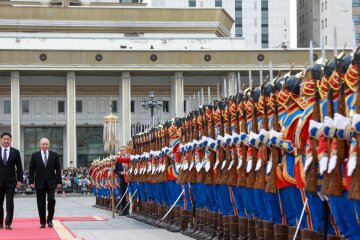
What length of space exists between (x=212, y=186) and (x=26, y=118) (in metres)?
65.7

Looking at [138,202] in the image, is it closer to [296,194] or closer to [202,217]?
[202,217]

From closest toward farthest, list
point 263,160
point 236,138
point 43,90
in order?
point 263,160 → point 236,138 → point 43,90

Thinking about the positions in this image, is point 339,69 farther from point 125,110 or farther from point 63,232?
point 125,110

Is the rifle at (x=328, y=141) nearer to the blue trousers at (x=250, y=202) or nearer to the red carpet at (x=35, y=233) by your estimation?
the blue trousers at (x=250, y=202)

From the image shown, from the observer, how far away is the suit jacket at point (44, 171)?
18594 millimetres

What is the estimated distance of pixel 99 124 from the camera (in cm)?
8062

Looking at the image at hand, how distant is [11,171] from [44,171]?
63 cm

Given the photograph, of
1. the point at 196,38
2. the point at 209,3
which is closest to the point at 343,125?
the point at 196,38

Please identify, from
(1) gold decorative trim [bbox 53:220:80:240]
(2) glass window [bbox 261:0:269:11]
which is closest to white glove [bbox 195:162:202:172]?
(1) gold decorative trim [bbox 53:220:80:240]

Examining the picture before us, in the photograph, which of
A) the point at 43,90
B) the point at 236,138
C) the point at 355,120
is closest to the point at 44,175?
the point at 236,138

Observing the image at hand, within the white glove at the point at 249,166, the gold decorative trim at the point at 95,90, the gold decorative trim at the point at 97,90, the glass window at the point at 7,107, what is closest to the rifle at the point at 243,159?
the white glove at the point at 249,166

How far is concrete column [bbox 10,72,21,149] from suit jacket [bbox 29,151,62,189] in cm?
5789

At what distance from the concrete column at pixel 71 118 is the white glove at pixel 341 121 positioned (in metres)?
68.0

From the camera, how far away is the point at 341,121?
9008 mm
